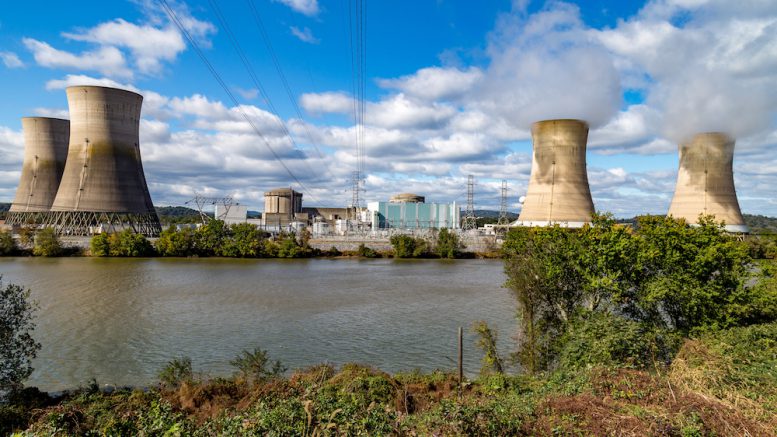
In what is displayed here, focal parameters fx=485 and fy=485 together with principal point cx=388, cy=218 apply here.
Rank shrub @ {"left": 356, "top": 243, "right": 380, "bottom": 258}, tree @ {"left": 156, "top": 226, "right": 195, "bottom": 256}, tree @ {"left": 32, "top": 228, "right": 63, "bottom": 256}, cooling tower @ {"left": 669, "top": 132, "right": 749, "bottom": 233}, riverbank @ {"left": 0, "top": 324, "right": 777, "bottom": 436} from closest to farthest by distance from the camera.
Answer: riverbank @ {"left": 0, "top": 324, "right": 777, "bottom": 436}
cooling tower @ {"left": 669, "top": 132, "right": 749, "bottom": 233}
tree @ {"left": 32, "top": 228, "right": 63, "bottom": 256}
tree @ {"left": 156, "top": 226, "right": 195, "bottom": 256}
shrub @ {"left": 356, "top": 243, "right": 380, "bottom": 258}

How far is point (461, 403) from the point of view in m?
4.17

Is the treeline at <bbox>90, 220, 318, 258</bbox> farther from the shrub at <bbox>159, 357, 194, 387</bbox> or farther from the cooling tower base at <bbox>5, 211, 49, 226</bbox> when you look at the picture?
the shrub at <bbox>159, 357, 194, 387</bbox>

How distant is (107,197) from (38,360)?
1948 cm

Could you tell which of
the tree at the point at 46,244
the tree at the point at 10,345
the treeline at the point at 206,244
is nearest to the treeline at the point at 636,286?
the tree at the point at 10,345

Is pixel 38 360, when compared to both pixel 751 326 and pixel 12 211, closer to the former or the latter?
pixel 751 326

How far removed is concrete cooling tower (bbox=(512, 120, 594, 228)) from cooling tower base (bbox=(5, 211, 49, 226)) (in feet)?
98.4

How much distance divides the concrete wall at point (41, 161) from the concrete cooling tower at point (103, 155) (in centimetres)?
333

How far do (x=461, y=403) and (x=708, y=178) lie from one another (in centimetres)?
2582

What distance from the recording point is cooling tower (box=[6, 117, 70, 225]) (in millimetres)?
29141

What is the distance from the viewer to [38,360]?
331 inches

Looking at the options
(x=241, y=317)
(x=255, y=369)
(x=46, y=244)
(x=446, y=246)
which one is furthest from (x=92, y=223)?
(x=255, y=369)

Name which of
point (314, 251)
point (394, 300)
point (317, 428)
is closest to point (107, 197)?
point (314, 251)

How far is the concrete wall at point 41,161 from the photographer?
95.6ft

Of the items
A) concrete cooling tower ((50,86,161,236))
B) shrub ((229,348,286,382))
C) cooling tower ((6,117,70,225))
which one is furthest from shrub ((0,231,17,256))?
shrub ((229,348,286,382))
